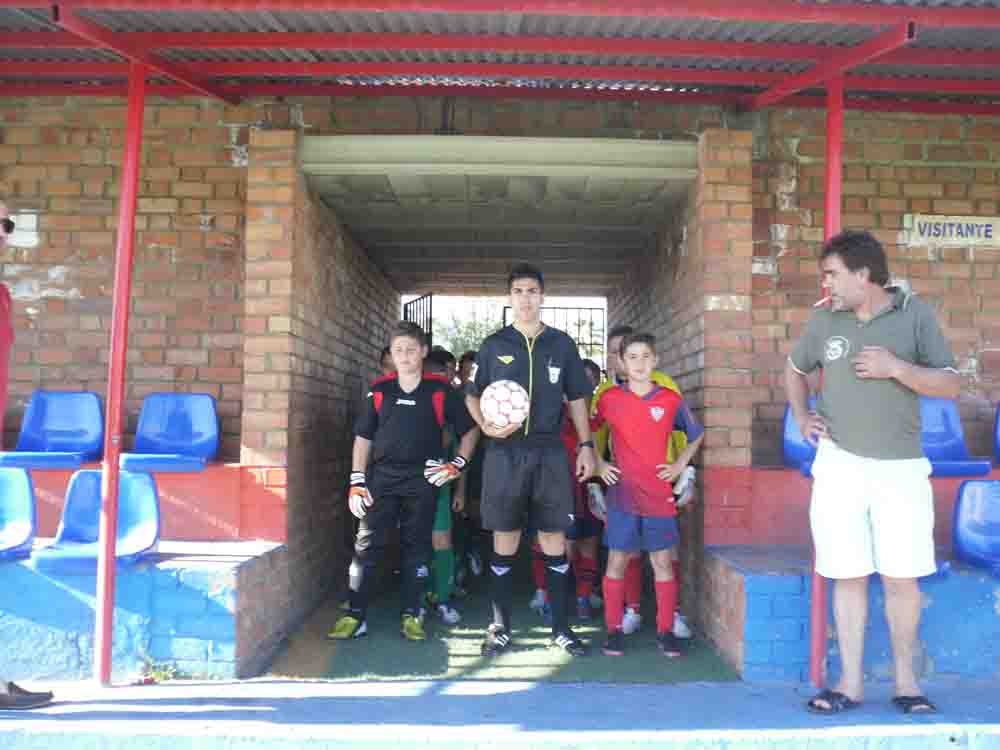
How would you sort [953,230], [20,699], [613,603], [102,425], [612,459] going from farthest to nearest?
[953,230], [102,425], [612,459], [613,603], [20,699]

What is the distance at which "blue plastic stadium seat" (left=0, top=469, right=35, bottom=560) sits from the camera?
426 cm

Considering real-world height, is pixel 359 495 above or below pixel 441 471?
below

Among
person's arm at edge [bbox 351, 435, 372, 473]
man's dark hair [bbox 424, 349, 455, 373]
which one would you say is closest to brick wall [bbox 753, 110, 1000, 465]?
man's dark hair [bbox 424, 349, 455, 373]

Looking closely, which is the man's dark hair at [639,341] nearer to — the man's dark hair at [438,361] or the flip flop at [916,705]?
the man's dark hair at [438,361]

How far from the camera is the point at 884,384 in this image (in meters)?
3.64

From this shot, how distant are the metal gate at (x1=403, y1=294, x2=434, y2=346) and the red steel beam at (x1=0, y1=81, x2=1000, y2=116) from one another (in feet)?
14.7

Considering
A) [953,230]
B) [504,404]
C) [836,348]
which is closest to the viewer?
[836,348]

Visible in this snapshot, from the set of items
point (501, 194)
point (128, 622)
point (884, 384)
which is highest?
point (501, 194)

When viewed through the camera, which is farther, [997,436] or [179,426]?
[997,436]

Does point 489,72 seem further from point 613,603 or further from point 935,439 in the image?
point 935,439

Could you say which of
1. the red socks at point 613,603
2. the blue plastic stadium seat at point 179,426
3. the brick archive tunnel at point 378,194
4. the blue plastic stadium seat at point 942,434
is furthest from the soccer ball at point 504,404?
the blue plastic stadium seat at point 942,434

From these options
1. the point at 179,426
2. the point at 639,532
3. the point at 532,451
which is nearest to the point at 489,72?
the point at 532,451

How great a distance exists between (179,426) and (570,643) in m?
2.57

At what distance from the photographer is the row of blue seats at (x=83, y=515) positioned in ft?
13.9
